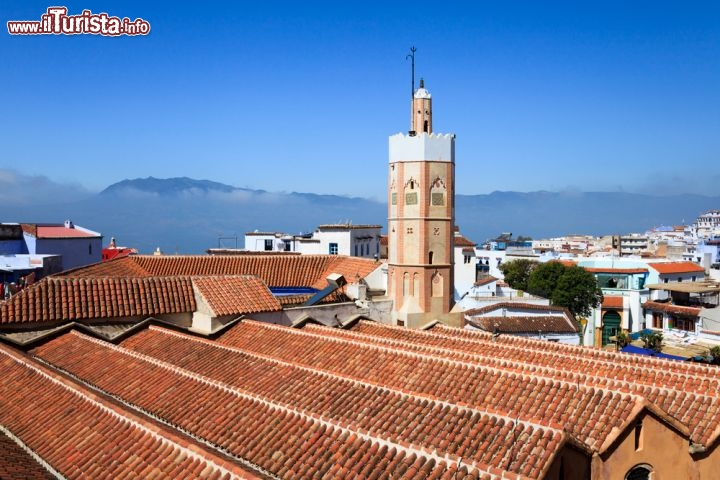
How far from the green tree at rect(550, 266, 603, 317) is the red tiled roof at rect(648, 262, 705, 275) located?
9.89 meters

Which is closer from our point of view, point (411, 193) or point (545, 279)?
point (411, 193)

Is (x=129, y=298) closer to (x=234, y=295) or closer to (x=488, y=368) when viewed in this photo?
(x=234, y=295)

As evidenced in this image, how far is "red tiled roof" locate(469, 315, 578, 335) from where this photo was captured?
2845cm

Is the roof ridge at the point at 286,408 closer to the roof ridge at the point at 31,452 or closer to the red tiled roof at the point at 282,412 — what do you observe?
the red tiled roof at the point at 282,412

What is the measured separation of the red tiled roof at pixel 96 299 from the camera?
632 inches

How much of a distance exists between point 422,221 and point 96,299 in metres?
10.7

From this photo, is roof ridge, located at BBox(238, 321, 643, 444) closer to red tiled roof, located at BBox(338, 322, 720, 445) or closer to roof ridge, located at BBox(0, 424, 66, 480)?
red tiled roof, located at BBox(338, 322, 720, 445)

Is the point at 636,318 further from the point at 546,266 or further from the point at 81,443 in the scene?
the point at 81,443

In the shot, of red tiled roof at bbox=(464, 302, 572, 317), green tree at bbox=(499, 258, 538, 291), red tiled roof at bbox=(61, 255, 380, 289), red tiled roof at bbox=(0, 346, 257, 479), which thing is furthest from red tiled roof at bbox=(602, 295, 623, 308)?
red tiled roof at bbox=(0, 346, 257, 479)

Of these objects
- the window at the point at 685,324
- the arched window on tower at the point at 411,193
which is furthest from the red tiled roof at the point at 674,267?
the arched window on tower at the point at 411,193

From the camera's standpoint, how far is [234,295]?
18703mm

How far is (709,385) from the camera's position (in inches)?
452

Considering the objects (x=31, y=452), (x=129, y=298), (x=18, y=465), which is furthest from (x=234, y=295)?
(x=18, y=465)

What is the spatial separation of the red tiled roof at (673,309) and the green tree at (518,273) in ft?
38.2
